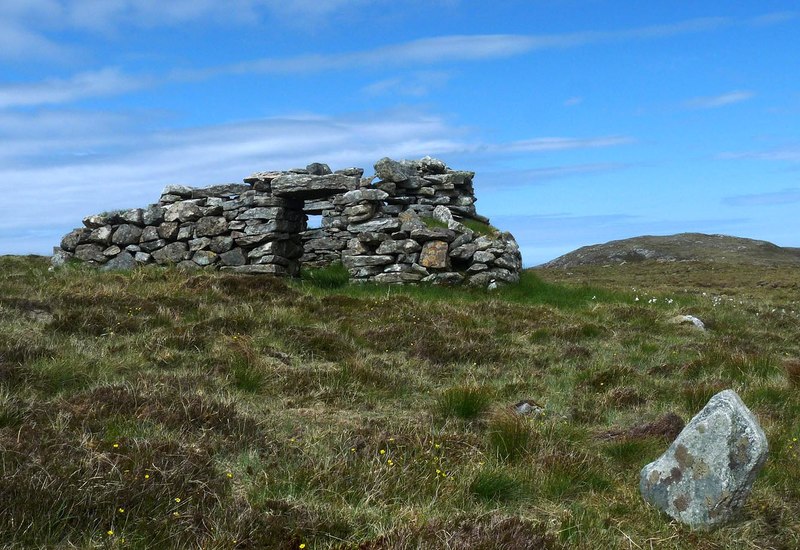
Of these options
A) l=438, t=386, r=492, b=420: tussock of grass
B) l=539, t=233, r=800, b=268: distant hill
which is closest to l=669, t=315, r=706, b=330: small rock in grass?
l=438, t=386, r=492, b=420: tussock of grass

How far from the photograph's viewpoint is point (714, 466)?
17.5 ft

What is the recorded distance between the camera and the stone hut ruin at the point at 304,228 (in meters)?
18.3

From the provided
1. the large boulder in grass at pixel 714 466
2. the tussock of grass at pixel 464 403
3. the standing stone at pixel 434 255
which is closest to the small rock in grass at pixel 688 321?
the standing stone at pixel 434 255

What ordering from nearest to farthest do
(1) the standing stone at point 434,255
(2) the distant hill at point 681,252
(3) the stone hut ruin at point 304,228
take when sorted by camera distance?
(1) the standing stone at point 434,255 → (3) the stone hut ruin at point 304,228 → (2) the distant hill at point 681,252

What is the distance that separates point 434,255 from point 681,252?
58.9 m

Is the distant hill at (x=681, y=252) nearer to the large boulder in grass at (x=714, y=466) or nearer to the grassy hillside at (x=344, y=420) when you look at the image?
the grassy hillside at (x=344, y=420)

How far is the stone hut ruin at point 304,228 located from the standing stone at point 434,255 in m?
0.02

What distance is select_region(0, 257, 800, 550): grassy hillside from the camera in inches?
188

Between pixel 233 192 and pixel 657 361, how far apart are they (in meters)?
13.0

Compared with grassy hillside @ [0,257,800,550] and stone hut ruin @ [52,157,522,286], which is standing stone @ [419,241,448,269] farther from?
grassy hillside @ [0,257,800,550]

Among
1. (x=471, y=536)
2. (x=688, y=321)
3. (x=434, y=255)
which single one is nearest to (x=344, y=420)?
(x=471, y=536)

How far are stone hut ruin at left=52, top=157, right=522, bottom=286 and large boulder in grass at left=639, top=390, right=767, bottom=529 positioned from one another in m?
12.4

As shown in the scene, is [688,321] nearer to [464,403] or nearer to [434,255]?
[434,255]

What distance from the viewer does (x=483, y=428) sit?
7.48 metres
